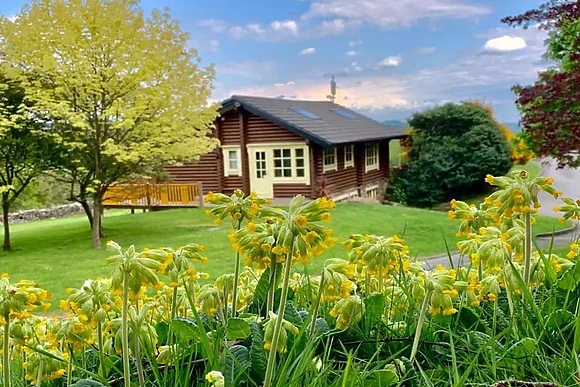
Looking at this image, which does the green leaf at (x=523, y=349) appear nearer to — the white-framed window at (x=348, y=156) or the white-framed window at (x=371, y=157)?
the white-framed window at (x=348, y=156)

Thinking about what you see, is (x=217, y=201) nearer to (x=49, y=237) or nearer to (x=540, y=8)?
(x=540, y=8)

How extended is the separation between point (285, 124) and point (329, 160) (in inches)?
75.8

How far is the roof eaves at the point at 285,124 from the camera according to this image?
47.0 feet

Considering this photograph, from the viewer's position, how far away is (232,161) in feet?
54.0

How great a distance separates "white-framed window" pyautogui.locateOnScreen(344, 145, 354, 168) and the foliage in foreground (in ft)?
52.2

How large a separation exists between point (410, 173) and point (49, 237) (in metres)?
12.3

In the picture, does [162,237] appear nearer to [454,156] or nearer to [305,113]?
[305,113]

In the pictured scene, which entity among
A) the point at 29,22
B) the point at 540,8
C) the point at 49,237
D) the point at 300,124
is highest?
the point at 29,22

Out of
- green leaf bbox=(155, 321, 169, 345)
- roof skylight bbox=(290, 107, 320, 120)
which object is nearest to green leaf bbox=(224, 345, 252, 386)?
green leaf bbox=(155, 321, 169, 345)

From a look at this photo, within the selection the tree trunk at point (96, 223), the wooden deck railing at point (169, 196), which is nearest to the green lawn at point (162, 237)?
the tree trunk at point (96, 223)

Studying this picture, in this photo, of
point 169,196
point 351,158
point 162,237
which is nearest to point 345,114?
point 351,158

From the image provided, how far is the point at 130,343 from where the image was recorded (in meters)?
0.77

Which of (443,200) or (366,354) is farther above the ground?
(366,354)

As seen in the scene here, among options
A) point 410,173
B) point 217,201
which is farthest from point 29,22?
point 410,173
